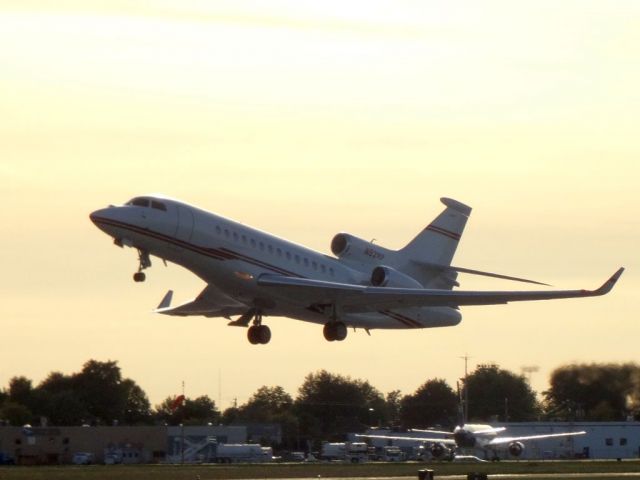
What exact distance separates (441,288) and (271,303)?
8762 millimetres

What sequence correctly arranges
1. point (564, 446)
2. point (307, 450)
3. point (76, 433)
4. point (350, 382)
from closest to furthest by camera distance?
point (76, 433) → point (564, 446) → point (307, 450) → point (350, 382)

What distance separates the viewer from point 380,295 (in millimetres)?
55250

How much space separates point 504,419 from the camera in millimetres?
111875

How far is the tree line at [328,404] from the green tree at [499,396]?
0.07 m

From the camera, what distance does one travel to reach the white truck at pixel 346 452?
92.0 metres

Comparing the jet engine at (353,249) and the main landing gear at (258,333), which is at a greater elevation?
the jet engine at (353,249)

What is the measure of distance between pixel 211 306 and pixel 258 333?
296 centimetres

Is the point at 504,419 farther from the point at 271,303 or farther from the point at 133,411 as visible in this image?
the point at 271,303

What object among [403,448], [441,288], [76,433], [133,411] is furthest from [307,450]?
[441,288]

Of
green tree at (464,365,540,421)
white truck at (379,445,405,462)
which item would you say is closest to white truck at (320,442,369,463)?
white truck at (379,445,405,462)

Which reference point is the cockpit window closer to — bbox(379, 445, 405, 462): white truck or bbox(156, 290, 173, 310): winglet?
bbox(156, 290, 173, 310): winglet

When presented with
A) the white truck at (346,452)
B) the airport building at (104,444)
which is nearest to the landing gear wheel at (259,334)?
the airport building at (104,444)

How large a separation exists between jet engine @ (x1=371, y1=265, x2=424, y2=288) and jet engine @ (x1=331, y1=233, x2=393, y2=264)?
112 cm

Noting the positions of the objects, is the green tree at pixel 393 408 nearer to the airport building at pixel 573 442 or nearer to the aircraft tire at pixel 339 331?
the airport building at pixel 573 442
